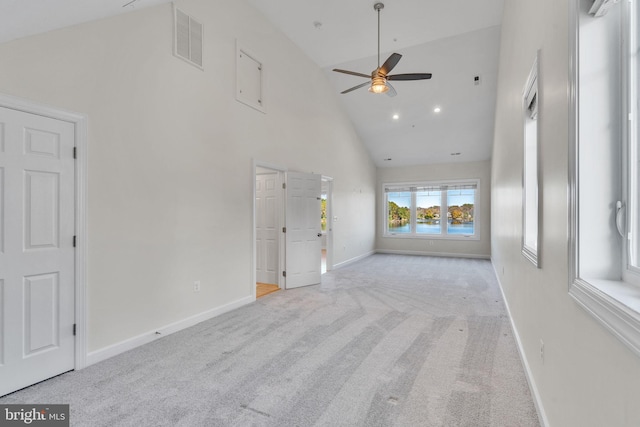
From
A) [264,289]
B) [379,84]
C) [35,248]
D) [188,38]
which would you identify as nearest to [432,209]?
[379,84]

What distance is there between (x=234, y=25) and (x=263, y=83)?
84 centimetres

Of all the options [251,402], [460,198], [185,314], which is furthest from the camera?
[460,198]

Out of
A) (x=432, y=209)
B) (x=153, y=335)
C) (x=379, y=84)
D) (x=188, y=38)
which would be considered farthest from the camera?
(x=432, y=209)

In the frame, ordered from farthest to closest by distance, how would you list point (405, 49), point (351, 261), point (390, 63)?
point (351, 261), point (405, 49), point (390, 63)

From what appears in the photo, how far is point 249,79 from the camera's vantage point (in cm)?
450

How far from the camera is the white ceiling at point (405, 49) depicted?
239 centimetres

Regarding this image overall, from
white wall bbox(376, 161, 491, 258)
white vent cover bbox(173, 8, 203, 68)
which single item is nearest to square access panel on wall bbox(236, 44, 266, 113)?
white vent cover bbox(173, 8, 203, 68)

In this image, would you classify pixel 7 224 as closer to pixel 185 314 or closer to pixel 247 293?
pixel 185 314

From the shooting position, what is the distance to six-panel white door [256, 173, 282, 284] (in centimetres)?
545

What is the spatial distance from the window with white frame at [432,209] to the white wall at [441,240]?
0.15 meters

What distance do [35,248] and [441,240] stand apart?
9.04 meters

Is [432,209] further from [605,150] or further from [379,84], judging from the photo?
[605,150]

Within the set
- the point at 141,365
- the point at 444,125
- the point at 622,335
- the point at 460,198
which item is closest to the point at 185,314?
the point at 141,365

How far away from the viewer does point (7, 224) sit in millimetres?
2213
